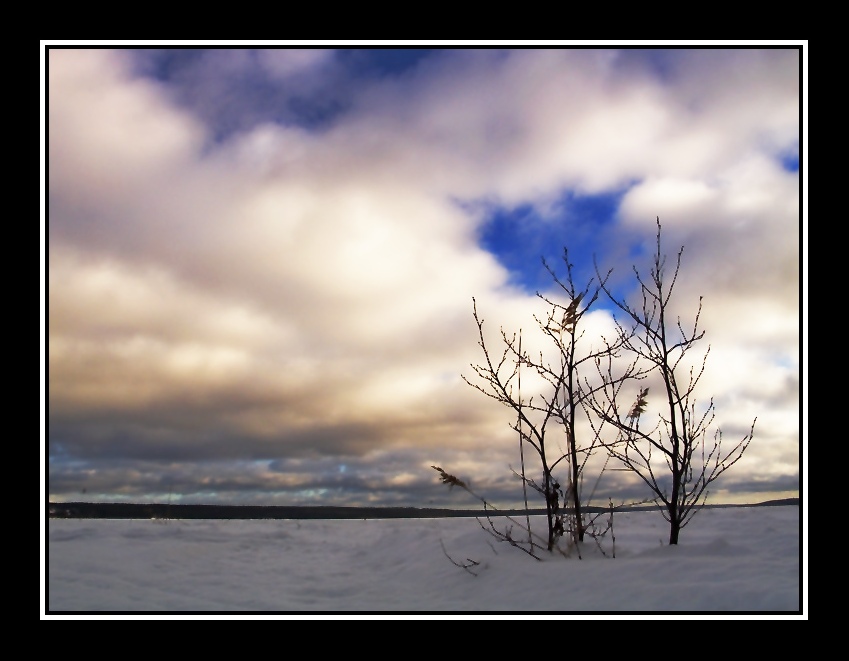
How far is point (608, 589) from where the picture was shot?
509 cm

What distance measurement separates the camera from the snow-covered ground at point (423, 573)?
187 inches

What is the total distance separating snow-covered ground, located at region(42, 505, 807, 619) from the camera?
4.76 metres

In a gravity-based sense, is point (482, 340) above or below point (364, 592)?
above

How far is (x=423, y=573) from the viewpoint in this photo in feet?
24.0
